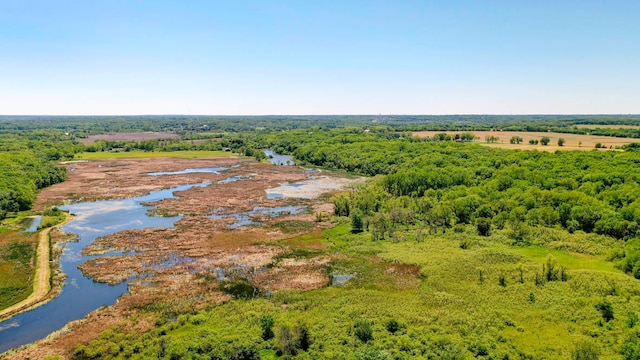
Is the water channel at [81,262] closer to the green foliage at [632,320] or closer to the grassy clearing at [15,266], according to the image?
the grassy clearing at [15,266]

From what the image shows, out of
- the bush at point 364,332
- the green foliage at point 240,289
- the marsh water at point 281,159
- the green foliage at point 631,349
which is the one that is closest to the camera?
the green foliage at point 631,349

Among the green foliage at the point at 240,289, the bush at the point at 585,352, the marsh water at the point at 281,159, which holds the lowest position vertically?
the green foliage at the point at 240,289

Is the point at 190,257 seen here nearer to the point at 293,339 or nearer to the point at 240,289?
Answer: the point at 240,289

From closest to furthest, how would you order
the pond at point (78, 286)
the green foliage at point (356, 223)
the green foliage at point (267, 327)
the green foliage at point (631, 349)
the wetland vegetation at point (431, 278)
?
the green foliage at point (631, 349)
the wetland vegetation at point (431, 278)
the green foliage at point (267, 327)
the pond at point (78, 286)
the green foliage at point (356, 223)

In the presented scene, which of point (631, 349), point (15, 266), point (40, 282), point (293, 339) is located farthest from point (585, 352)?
point (15, 266)

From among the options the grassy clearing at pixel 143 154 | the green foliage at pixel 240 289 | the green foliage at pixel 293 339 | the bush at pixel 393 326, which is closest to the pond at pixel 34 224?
the green foliage at pixel 240 289
